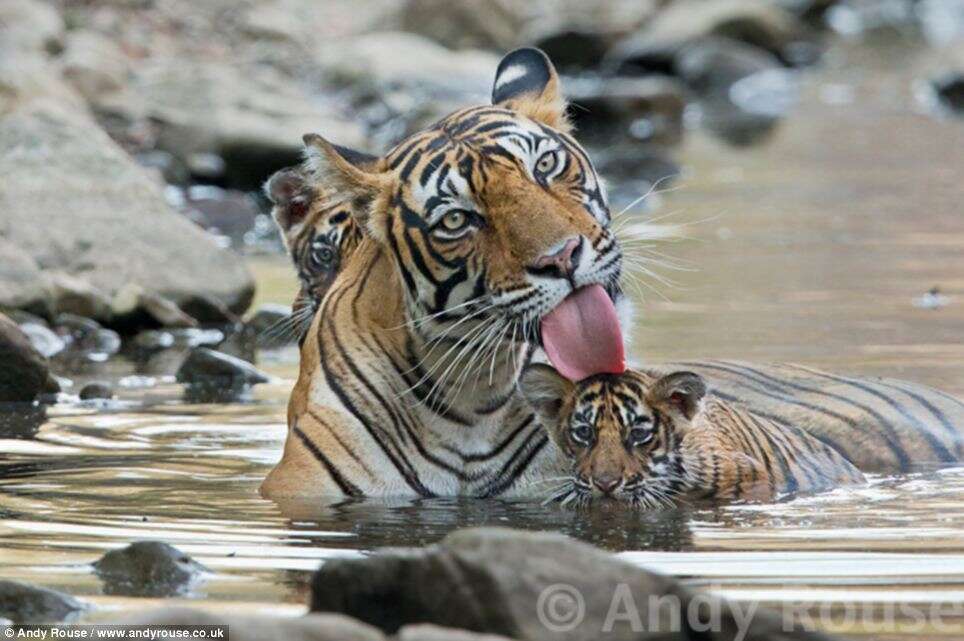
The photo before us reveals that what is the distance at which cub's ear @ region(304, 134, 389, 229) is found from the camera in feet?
23.4

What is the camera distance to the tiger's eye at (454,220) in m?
6.99

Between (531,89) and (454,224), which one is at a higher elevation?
(531,89)

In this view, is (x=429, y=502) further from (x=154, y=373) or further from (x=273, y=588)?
(x=154, y=373)

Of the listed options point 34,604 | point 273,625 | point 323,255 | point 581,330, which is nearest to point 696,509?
point 581,330

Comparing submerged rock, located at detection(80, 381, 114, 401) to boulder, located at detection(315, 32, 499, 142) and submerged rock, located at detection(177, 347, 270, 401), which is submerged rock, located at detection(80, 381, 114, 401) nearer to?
submerged rock, located at detection(177, 347, 270, 401)

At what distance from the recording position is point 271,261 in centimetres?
1547

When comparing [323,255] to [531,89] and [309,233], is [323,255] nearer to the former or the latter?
[309,233]

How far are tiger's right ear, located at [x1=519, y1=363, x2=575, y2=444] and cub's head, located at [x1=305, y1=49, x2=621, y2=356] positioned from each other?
9.4 inches

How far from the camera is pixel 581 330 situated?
680 cm

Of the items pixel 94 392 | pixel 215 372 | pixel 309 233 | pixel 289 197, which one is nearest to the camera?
pixel 309 233

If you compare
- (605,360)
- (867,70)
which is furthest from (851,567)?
(867,70)

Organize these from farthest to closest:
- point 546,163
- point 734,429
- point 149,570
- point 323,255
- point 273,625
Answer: point 323,255, point 734,429, point 546,163, point 149,570, point 273,625

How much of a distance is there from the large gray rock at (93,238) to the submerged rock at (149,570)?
6.07 meters

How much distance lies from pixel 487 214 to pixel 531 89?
0.91m
